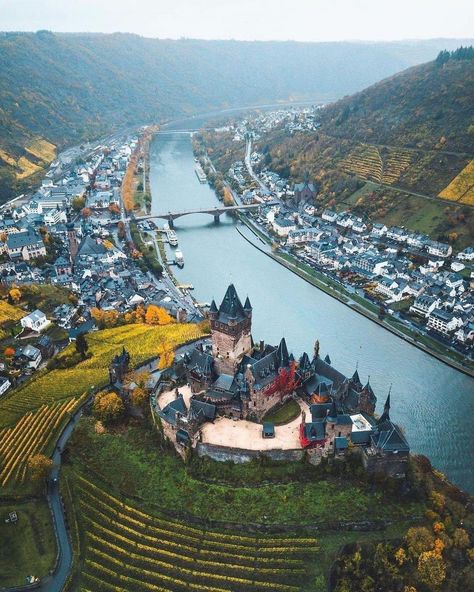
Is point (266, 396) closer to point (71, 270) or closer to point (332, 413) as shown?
point (332, 413)

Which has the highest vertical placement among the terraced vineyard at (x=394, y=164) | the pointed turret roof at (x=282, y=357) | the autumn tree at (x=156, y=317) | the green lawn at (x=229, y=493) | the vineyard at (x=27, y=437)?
the terraced vineyard at (x=394, y=164)

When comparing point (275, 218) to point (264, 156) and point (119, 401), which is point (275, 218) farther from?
point (119, 401)

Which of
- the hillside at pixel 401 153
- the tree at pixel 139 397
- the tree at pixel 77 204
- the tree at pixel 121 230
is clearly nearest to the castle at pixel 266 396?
the tree at pixel 139 397

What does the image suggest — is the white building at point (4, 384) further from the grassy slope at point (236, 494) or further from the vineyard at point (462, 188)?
the vineyard at point (462, 188)

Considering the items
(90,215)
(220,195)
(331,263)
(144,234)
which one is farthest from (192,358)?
(220,195)

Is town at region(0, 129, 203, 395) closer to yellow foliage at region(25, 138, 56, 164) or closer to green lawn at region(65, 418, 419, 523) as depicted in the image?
green lawn at region(65, 418, 419, 523)

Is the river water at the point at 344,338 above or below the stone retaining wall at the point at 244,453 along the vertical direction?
below
